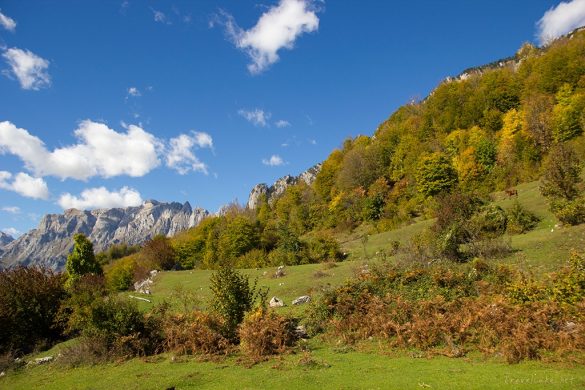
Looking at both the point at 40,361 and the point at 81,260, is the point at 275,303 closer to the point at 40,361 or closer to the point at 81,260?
the point at 40,361

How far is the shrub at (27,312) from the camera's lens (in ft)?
66.6

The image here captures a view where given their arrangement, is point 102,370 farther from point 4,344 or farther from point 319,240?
point 319,240

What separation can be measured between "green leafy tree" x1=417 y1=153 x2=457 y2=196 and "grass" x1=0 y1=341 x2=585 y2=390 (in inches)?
2041

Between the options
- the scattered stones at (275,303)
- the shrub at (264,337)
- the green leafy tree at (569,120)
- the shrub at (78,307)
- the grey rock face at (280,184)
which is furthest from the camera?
the grey rock face at (280,184)

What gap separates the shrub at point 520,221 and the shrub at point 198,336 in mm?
24296

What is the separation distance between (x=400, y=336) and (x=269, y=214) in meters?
93.8

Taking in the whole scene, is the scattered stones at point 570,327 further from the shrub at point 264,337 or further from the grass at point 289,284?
the grass at point 289,284

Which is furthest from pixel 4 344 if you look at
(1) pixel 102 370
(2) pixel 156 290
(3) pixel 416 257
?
(3) pixel 416 257

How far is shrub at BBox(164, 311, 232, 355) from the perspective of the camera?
48.3ft

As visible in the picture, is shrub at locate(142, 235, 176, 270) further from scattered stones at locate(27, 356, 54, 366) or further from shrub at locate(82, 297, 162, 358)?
shrub at locate(82, 297, 162, 358)

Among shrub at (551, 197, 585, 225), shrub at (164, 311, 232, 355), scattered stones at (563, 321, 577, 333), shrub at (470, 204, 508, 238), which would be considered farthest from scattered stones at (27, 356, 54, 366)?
shrub at (551, 197, 585, 225)

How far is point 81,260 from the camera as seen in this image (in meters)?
40.5

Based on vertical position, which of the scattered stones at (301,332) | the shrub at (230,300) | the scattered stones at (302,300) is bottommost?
the scattered stones at (301,332)

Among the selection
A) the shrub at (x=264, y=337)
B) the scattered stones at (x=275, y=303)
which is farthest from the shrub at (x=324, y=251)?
the shrub at (x=264, y=337)
